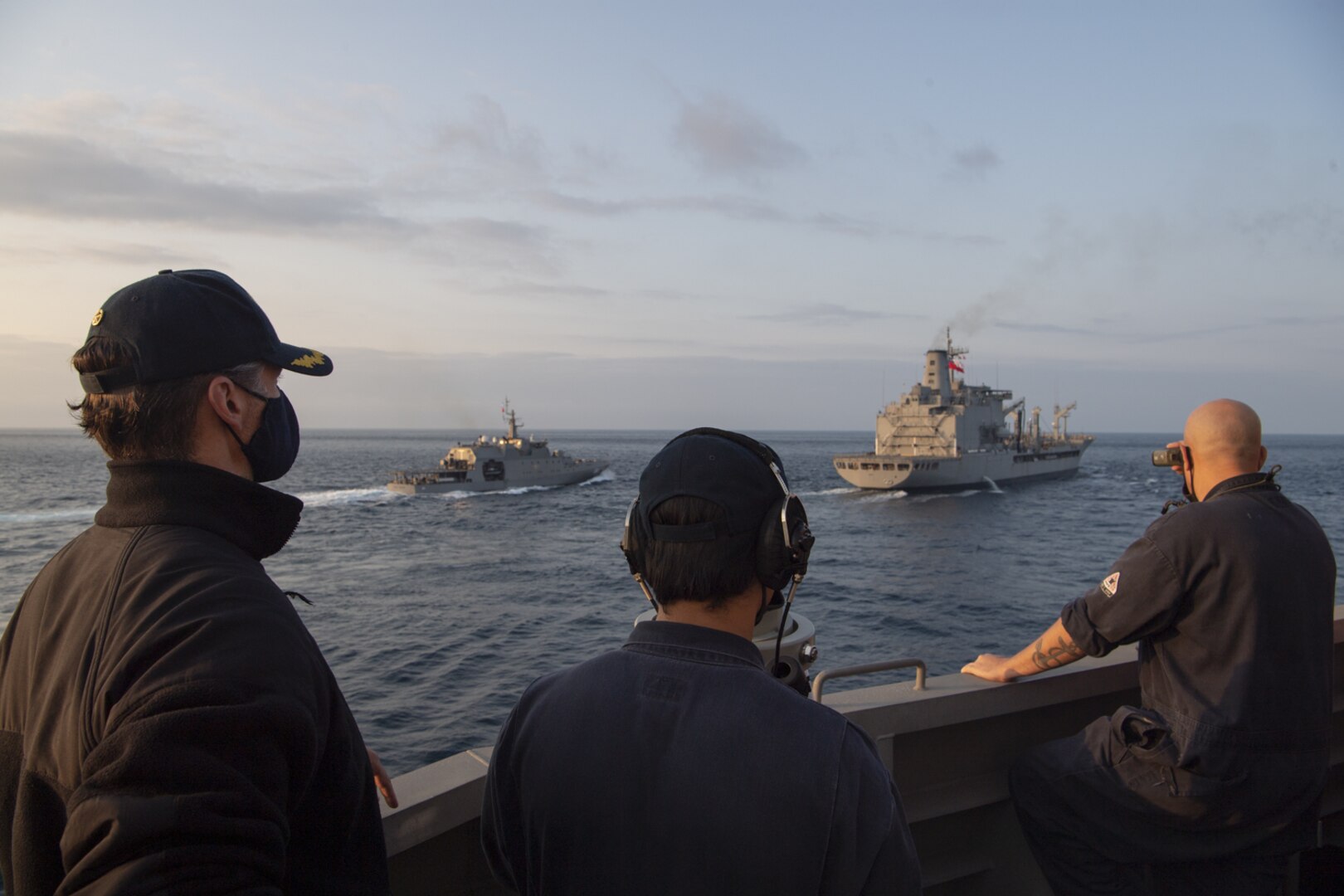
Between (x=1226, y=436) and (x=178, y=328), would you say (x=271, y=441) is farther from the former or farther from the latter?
(x=1226, y=436)

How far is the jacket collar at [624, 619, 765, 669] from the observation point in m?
1.59

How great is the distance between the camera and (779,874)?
1437 mm

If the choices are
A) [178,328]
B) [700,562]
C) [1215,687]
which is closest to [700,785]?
[700,562]

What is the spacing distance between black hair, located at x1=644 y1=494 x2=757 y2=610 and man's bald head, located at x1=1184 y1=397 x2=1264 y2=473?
215 centimetres

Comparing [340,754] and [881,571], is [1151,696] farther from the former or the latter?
[881,571]

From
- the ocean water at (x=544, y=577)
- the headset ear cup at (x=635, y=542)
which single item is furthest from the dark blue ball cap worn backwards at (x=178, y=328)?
the ocean water at (x=544, y=577)

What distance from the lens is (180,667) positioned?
131 centimetres

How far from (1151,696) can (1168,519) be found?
2.14 feet

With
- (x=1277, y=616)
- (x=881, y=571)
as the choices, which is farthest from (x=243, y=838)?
(x=881, y=571)

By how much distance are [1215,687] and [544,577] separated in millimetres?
28359

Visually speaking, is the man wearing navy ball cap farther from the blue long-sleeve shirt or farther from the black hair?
the black hair

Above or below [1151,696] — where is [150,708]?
above

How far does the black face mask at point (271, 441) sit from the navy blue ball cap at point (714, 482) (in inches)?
29.9

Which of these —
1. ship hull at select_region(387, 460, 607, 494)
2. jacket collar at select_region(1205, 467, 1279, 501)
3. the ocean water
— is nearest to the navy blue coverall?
jacket collar at select_region(1205, 467, 1279, 501)
